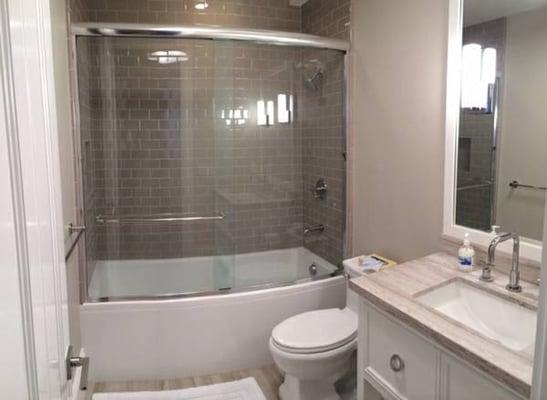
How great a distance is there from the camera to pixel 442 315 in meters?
1.37

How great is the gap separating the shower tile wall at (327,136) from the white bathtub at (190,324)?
0.42 meters

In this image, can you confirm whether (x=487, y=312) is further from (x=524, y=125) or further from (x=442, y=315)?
(x=524, y=125)

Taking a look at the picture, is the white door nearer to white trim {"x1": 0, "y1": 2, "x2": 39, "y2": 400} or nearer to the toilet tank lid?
white trim {"x1": 0, "y1": 2, "x2": 39, "y2": 400}

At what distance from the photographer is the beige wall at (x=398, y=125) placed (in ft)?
6.77

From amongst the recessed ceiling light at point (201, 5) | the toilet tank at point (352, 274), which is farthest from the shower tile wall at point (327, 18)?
the toilet tank at point (352, 274)

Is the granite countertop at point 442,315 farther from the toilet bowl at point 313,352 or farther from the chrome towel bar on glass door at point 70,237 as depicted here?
the chrome towel bar on glass door at point 70,237

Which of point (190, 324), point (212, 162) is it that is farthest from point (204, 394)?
point (212, 162)

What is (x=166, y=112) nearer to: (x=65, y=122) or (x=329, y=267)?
(x=65, y=122)

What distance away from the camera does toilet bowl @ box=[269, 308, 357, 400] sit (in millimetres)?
2008

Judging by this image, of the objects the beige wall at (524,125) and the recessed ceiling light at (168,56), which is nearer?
the beige wall at (524,125)

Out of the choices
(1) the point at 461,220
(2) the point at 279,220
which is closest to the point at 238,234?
(2) the point at 279,220

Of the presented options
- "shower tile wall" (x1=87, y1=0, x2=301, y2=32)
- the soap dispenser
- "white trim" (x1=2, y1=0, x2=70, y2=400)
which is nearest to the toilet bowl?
the soap dispenser

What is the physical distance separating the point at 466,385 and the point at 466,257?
0.68 meters

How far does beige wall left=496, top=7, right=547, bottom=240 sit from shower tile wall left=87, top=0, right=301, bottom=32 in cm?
213
